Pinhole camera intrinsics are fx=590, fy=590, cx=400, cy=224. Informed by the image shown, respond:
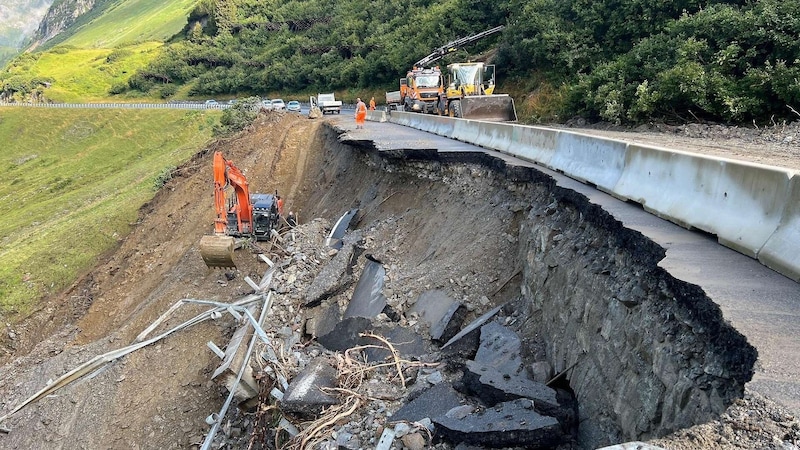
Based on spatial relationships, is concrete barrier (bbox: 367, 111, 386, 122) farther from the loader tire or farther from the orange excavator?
the orange excavator

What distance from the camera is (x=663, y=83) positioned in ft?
50.5

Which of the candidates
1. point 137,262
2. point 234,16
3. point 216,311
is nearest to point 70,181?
point 137,262

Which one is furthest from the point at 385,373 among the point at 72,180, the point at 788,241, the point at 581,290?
the point at 72,180

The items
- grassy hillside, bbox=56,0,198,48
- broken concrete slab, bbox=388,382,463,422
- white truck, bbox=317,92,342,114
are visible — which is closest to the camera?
broken concrete slab, bbox=388,382,463,422

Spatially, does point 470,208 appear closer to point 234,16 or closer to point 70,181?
point 70,181

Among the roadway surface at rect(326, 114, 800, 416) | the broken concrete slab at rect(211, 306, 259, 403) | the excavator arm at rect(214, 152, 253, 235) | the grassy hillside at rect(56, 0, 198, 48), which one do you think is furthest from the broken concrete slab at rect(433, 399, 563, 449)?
the grassy hillside at rect(56, 0, 198, 48)

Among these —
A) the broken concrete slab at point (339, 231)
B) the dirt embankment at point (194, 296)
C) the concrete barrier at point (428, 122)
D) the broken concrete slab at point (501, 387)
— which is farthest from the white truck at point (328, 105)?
the broken concrete slab at point (501, 387)

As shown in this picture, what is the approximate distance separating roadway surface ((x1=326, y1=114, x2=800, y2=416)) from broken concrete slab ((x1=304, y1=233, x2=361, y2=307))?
5026mm

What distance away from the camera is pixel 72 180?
36.2 meters

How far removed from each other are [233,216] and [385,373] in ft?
30.9

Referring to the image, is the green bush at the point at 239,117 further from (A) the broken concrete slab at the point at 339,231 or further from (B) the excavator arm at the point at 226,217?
(A) the broken concrete slab at the point at 339,231

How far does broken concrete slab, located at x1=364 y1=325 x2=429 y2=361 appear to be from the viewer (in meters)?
6.99

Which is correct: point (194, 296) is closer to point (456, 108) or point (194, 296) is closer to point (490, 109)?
A: point (456, 108)

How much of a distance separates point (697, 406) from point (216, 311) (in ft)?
31.0
